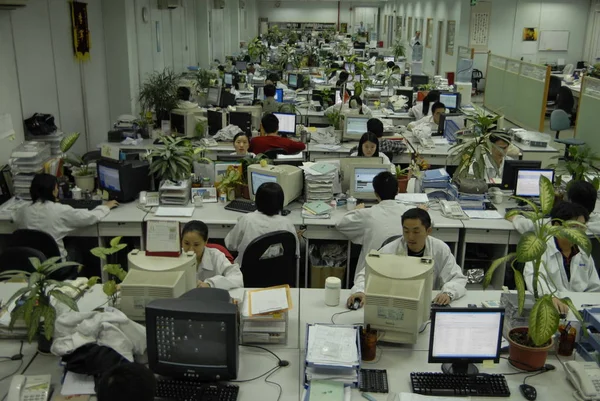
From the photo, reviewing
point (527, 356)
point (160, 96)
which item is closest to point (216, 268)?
point (527, 356)

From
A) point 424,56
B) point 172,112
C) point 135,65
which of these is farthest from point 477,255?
point 424,56

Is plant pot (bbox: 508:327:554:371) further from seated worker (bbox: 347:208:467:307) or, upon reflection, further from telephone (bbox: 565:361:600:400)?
seated worker (bbox: 347:208:467:307)

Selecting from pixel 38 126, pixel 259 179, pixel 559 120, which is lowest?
pixel 559 120

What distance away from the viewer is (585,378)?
2.64 metres

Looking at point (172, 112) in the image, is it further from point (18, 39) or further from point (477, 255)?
point (477, 255)

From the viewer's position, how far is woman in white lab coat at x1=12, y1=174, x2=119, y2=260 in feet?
14.5

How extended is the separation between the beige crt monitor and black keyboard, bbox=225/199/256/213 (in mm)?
2107

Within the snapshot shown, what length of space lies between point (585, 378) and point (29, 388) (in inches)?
95.1

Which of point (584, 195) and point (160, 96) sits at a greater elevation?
point (160, 96)

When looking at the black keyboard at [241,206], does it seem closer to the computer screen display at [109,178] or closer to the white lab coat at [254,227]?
the white lab coat at [254,227]

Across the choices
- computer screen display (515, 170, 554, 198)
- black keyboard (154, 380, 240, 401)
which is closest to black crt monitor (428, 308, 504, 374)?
black keyboard (154, 380, 240, 401)

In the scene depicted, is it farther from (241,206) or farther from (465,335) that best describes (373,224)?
(465,335)

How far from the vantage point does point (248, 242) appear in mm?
4238

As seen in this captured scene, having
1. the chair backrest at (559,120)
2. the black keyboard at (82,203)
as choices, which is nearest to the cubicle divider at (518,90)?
the chair backrest at (559,120)
